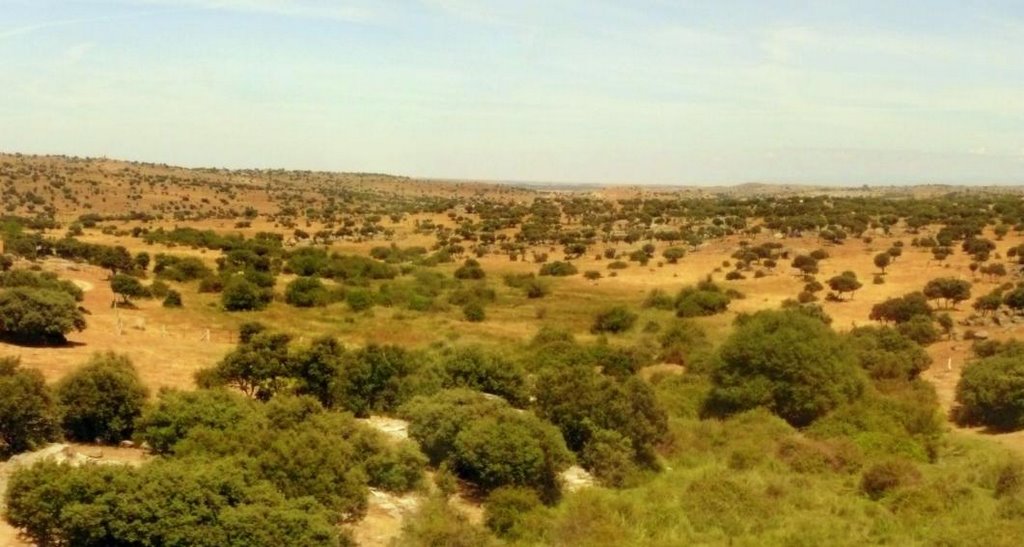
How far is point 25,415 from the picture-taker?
1852 centimetres

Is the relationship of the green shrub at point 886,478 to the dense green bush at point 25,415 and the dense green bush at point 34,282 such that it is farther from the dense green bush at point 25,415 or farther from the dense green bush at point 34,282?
the dense green bush at point 34,282

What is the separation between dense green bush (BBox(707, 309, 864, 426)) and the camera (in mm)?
26406

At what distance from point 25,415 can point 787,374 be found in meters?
20.4

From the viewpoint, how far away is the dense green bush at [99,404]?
65.9 ft

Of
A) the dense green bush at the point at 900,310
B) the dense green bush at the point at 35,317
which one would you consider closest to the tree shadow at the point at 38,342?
the dense green bush at the point at 35,317

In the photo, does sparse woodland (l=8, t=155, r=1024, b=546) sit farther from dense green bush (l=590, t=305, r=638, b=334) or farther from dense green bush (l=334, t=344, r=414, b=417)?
dense green bush (l=590, t=305, r=638, b=334)

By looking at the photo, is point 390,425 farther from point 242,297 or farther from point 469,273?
point 469,273

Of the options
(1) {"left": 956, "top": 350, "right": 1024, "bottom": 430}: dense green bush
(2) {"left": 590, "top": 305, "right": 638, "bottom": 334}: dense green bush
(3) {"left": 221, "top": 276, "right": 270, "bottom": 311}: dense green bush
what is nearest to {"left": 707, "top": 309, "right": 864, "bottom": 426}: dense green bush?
(1) {"left": 956, "top": 350, "right": 1024, "bottom": 430}: dense green bush

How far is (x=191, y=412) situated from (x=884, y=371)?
23.7 meters

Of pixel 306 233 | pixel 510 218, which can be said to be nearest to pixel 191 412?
pixel 306 233

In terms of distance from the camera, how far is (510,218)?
96.2 metres

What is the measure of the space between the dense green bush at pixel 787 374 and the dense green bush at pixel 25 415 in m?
18.5

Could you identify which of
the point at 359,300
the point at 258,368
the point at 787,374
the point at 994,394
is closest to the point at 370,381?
the point at 258,368

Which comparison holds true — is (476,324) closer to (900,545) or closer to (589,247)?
(900,545)
